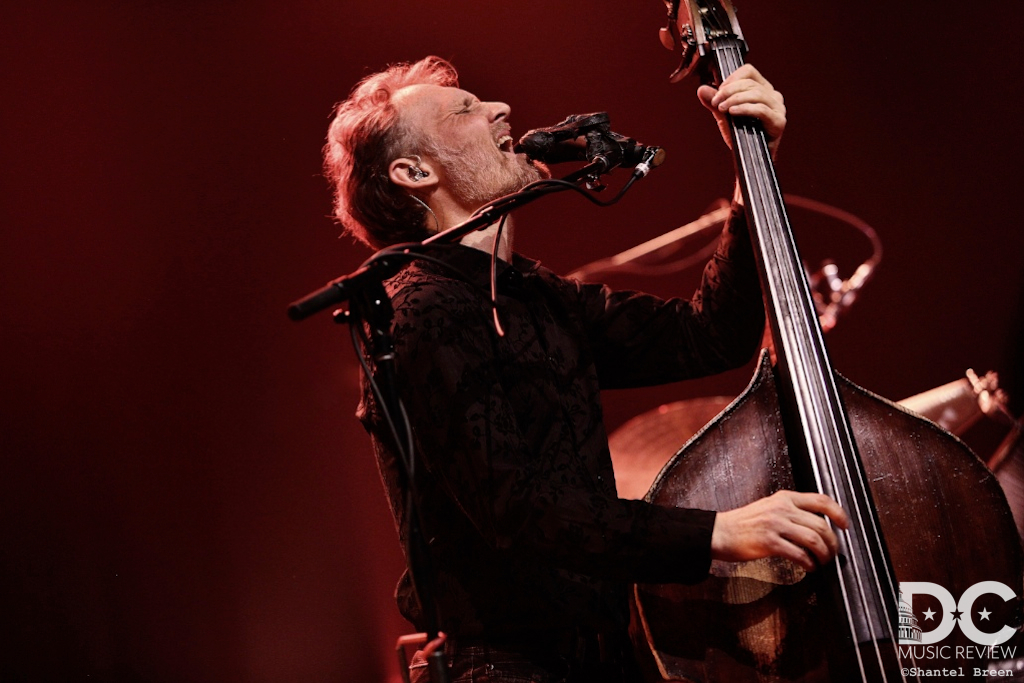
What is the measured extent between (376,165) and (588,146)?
756 millimetres

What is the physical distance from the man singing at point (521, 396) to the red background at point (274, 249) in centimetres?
89

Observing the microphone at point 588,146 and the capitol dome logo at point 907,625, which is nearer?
the capitol dome logo at point 907,625

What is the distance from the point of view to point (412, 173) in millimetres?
2031

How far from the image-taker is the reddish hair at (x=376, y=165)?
207 centimetres

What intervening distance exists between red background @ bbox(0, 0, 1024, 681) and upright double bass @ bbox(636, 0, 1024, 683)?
160cm

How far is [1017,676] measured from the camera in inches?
53.4

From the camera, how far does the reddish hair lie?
2068mm

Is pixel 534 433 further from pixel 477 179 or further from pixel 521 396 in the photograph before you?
pixel 477 179

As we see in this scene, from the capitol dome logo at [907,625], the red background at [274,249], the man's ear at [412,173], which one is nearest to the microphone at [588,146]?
the man's ear at [412,173]

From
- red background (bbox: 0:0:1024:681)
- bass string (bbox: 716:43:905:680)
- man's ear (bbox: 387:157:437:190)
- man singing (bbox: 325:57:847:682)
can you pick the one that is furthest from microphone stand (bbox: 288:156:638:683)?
red background (bbox: 0:0:1024:681)

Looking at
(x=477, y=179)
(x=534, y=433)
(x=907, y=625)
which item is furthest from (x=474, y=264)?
(x=907, y=625)

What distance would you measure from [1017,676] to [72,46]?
3022mm

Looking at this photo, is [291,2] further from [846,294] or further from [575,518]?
[575,518]

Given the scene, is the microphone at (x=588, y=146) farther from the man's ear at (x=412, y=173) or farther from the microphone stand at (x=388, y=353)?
the man's ear at (x=412, y=173)
